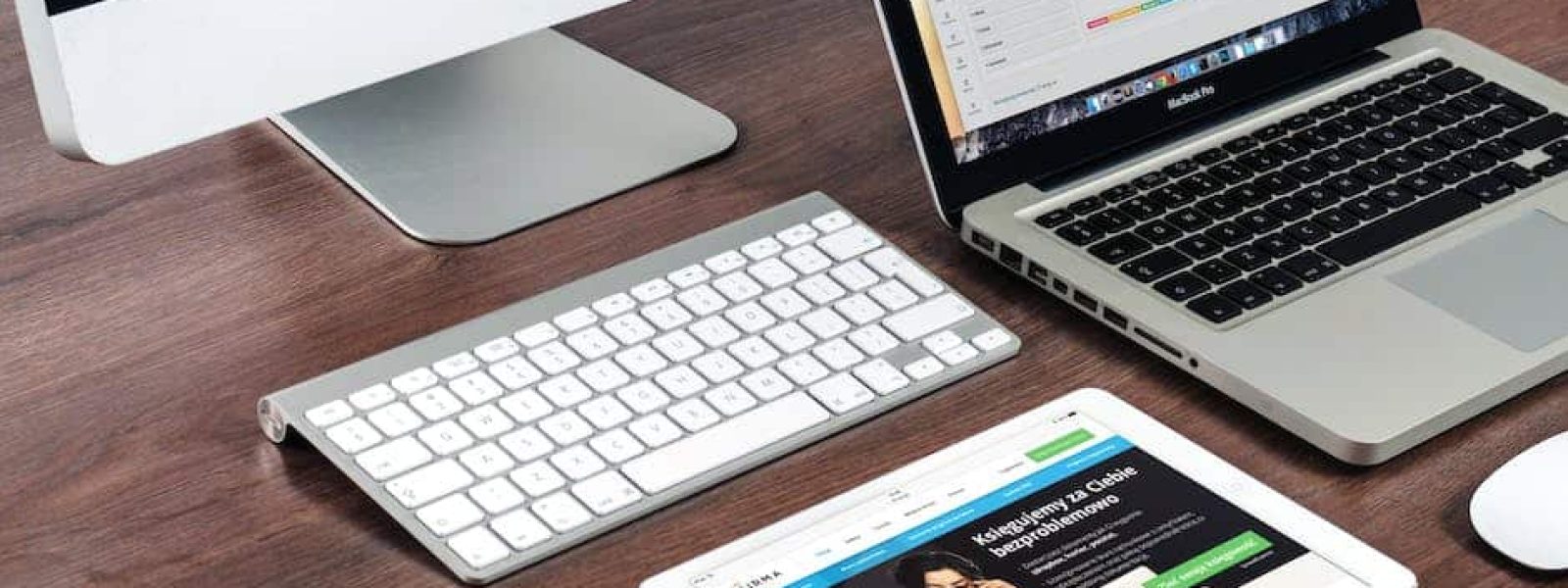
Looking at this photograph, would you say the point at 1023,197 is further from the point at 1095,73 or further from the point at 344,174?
the point at 344,174

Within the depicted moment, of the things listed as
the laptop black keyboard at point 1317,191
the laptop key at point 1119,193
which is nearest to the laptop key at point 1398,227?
the laptop black keyboard at point 1317,191

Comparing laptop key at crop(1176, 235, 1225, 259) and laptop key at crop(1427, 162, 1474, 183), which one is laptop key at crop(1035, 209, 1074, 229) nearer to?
laptop key at crop(1176, 235, 1225, 259)

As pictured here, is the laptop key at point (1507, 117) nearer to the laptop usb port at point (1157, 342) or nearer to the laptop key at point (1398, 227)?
the laptop key at point (1398, 227)

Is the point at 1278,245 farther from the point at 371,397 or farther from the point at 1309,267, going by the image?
the point at 371,397

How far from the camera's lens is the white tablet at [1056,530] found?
2.78 ft

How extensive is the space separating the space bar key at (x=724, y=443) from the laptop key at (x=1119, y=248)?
18 cm

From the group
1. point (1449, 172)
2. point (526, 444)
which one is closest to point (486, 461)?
point (526, 444)

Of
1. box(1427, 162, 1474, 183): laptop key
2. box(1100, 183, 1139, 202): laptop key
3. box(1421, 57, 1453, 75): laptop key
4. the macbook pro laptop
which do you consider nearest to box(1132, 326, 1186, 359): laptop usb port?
the macbook pro laptop

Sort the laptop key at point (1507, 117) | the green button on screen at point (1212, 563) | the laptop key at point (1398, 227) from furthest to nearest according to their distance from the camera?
the laptop key at point (1507, 117), the laptop key at point (1398, 227), the green button on screen at point (1212, 563)

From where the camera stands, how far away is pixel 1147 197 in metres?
1.08

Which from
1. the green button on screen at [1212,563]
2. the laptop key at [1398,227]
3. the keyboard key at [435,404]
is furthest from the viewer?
the laptop key at [1398,227]

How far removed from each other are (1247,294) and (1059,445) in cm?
14

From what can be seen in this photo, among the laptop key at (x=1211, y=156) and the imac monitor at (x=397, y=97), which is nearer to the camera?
the imac monitor at (x=397, y=97)

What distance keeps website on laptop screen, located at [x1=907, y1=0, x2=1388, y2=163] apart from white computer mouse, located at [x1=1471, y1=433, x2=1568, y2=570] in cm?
32
